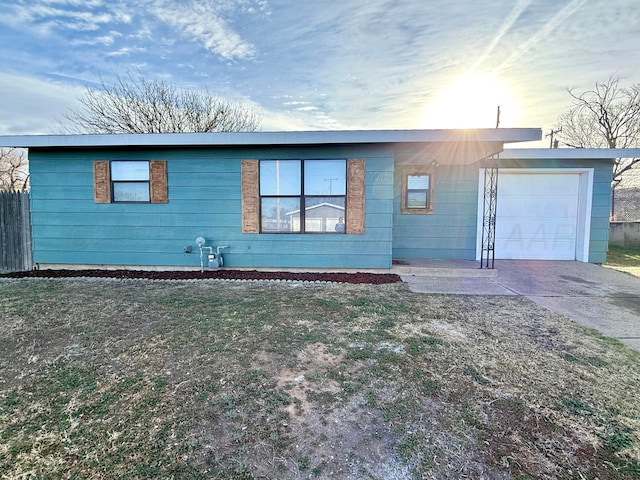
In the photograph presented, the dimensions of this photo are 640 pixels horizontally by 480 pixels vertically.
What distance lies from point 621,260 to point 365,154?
835cm

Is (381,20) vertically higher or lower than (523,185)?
higher

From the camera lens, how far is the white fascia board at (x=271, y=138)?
5187 mm

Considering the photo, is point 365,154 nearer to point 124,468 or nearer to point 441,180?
point 441,180

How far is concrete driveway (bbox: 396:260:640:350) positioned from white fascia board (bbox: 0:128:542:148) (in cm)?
247

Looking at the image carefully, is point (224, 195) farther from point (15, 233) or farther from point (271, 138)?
point (15, 233)

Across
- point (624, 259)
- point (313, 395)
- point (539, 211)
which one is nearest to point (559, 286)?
point (539, 211)

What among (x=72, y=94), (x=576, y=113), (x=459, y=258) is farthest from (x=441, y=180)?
(x=576, y=113)

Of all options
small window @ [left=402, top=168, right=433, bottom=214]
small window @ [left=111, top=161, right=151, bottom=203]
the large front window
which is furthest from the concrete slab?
small window @ [left=111, top=161, right=151, bottom=203]

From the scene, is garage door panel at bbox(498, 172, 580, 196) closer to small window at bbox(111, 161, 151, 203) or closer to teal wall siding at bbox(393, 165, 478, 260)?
teal wall siding at bbox(393, 165, 478, 260)

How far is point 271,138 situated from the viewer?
5.66 m

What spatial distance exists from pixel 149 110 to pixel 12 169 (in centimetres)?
978

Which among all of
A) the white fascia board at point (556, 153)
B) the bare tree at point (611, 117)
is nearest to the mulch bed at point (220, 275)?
the white fascia board at point (556, 153)

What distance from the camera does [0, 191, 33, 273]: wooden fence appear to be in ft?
21.3

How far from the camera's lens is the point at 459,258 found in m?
7.61
